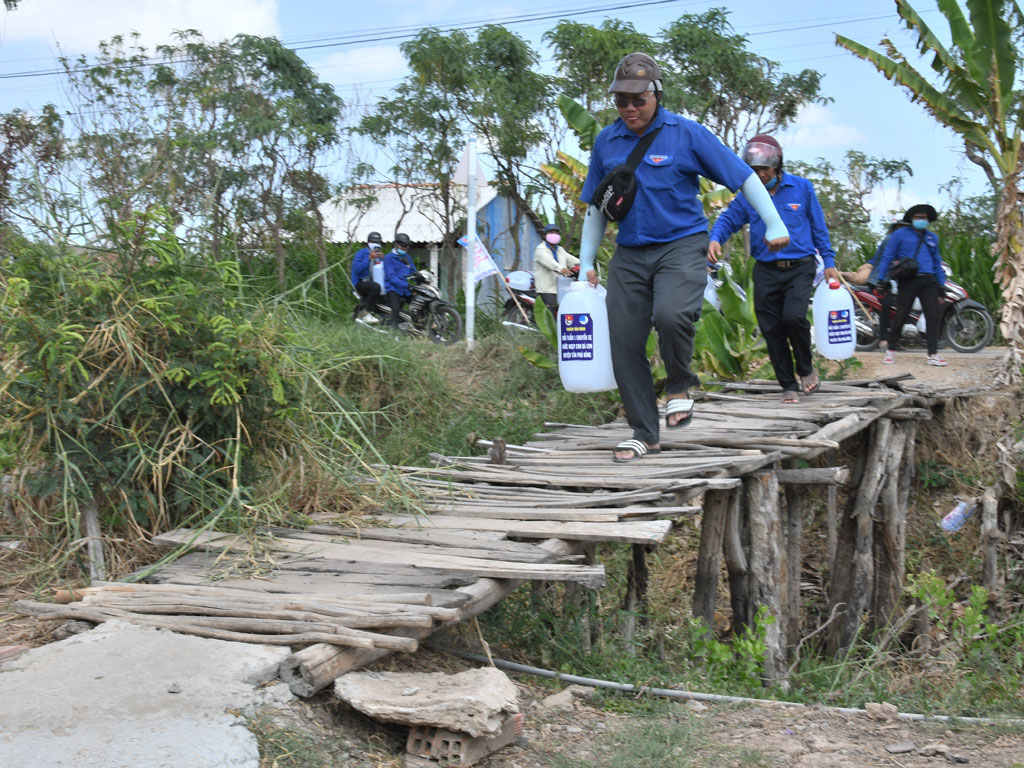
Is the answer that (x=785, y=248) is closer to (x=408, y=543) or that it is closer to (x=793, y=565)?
(x=793, y=565)

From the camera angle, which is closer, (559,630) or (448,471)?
(559,630)

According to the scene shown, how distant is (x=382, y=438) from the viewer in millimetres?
8625

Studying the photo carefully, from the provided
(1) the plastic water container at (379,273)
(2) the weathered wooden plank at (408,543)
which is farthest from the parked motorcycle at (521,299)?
(2) the weathered wooden plank at (408,543)

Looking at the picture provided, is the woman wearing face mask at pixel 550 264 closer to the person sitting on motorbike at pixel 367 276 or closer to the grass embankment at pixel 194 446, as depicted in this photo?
the person sitting on motorbike at pixel 367 276

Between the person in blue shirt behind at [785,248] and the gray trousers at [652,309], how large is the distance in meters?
1.41

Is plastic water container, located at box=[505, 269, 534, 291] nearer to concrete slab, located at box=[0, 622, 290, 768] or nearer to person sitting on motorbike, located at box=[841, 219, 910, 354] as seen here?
person sitting on motorbike, located at box=[841, 219, 910, 354]

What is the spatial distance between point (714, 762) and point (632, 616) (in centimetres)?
167

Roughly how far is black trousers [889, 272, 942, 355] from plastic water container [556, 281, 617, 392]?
20.1 feet

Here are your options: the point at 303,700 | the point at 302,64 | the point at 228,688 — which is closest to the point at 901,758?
the point at 303,700

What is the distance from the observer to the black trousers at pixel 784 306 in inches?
259

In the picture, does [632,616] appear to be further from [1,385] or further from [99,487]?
[1,385]

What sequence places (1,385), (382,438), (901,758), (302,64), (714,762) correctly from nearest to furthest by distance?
(714,762), (901,758), (1,385), (382,438), (302,64)

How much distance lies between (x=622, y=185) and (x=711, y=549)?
206 centimetres

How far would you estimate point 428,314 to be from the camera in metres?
12.6
